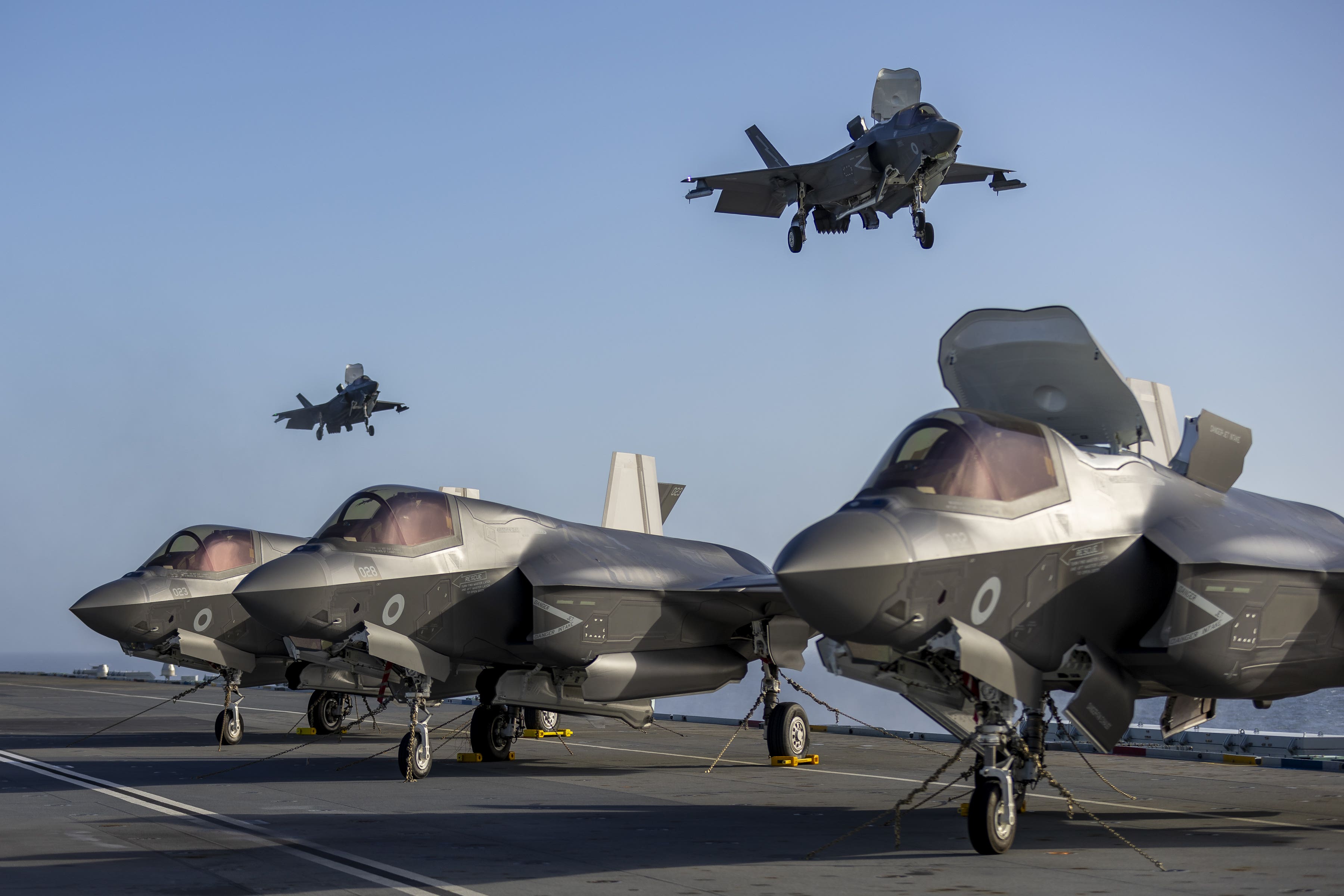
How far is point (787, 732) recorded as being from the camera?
58.2 feet

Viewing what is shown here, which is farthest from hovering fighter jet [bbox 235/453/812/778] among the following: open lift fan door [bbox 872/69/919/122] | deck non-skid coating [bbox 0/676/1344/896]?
open lift fan door [bbox 872/69/919/122]

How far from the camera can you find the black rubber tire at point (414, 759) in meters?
14.9

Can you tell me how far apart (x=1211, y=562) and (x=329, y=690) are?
14933 millimetres

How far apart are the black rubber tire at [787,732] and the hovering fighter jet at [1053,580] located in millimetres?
7015

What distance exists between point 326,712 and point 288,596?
9.00 m

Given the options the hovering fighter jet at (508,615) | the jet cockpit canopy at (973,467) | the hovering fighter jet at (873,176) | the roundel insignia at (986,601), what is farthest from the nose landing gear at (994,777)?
the hovering fighter jet at (873,176)

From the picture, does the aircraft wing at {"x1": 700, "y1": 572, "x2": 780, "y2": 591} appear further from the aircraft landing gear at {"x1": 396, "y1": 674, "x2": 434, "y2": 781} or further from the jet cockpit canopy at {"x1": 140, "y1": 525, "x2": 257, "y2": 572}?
the jet cockpit canopy at {"x1": 140, "y1": 525, "x2": 257, "y2": 572}

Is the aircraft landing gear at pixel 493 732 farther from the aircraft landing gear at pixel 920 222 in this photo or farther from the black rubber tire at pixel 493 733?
the aircraft landing gear at pixel 920 222

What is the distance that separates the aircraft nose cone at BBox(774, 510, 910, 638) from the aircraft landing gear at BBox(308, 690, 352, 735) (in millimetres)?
16250

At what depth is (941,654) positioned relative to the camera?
29.4ft

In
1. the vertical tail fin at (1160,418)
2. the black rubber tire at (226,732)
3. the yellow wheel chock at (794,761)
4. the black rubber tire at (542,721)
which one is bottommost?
the yellow wheel chock at (794,761)

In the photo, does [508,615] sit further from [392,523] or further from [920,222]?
[920,222]

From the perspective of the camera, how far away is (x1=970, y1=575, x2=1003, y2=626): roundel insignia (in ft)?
29.1

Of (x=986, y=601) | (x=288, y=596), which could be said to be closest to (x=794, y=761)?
(x=288, y=596)
